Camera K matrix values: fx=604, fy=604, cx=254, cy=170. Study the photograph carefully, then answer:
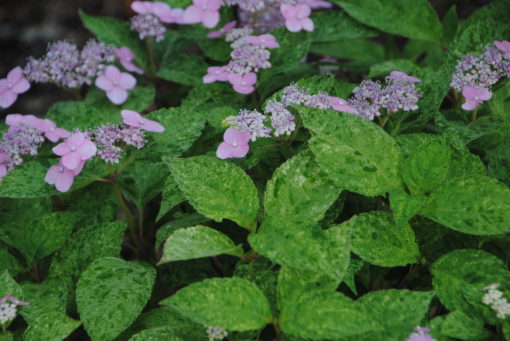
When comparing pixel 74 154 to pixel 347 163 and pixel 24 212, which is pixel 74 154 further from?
pixel 347 163

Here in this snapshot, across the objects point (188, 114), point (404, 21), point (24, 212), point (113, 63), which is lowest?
point (24, 212)


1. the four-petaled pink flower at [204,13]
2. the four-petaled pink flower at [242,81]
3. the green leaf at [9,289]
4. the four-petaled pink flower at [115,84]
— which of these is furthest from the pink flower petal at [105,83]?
the green leaf at [9,289]

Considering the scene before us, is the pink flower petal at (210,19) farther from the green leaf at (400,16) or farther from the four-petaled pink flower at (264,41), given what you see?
the green leaf at (400,16)

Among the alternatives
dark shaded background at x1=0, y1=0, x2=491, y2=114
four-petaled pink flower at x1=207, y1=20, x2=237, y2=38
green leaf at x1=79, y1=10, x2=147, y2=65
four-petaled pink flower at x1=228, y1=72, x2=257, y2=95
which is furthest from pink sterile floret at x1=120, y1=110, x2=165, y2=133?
dark shaded background at x1=0, y1=0, x2=491, y2=114

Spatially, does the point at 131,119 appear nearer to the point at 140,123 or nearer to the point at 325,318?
the point at 140,123

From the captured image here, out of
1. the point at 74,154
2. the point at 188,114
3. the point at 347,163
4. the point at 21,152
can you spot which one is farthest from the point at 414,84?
the point at 21,152

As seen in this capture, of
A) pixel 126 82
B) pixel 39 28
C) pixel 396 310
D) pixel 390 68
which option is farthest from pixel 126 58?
pixel 39 28
